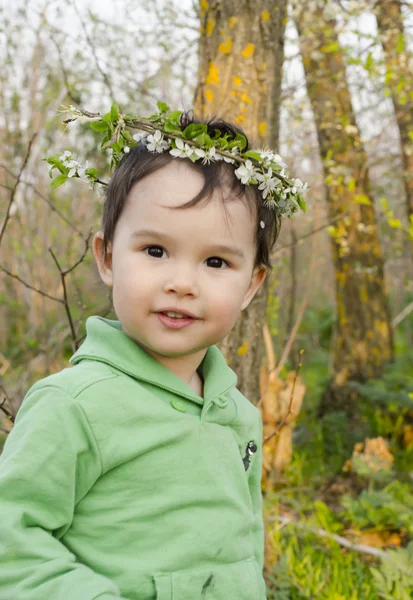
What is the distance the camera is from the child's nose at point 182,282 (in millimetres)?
1261

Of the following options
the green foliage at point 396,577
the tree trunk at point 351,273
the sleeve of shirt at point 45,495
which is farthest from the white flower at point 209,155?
the tree trunk at point 351,273

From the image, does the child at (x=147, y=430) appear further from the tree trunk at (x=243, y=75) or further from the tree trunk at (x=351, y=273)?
the tree trunk at (x=351, y=273)

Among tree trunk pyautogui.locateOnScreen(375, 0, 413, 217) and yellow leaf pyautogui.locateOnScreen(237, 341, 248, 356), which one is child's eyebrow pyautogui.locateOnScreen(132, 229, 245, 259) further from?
tree trunk pyautogui.locateOnScreen(375, 0, 413, 217)

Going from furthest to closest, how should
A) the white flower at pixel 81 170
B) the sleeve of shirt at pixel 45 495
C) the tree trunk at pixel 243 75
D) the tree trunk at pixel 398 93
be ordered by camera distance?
the tree trunk at pixel 398 93
the tree trunk at pixel 243 75
the white flower at pixel 81 170
the sleeve of shirt at pixel 45 495

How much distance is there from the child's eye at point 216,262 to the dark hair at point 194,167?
14cm

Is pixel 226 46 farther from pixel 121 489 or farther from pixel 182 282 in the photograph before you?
pixel 121 489

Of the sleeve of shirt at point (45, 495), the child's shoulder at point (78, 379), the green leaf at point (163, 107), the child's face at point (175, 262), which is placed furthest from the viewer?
the green leaf at point (163, 107)

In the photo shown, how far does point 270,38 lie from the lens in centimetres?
246

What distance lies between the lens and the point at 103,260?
4.84 ft

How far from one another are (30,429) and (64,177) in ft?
2.19

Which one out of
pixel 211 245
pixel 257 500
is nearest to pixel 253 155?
pixel 211 245

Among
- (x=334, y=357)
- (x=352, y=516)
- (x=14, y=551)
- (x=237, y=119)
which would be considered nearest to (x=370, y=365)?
(x=334, y=357)

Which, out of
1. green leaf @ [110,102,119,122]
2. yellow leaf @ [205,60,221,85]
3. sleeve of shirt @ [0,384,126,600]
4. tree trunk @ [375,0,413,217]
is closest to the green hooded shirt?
sleeve of shirt @ [0,384,126,600]

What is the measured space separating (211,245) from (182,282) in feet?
0.37
